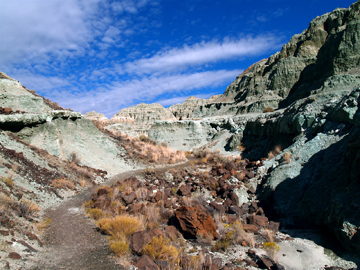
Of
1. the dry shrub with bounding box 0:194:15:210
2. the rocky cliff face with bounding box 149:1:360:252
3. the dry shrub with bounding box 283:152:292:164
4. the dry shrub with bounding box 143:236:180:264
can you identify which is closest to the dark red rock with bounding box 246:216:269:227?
the rocky cliff face with bounding box 149:1:360:252

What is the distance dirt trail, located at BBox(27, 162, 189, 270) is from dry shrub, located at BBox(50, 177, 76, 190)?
2185mm

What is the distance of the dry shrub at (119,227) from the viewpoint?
5.70 meters

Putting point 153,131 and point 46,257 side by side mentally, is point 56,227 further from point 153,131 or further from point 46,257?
point 153,131

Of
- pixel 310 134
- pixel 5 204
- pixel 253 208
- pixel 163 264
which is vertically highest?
pixel 310 134

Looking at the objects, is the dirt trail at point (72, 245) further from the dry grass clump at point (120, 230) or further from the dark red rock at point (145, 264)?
the dark red rock at point (145, 264)

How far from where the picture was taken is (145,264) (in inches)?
176

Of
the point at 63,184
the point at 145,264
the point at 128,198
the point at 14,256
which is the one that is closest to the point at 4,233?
the point at 14,256

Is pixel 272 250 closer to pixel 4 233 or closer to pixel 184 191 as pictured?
pixel 184 191

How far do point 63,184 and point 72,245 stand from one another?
5565 mm

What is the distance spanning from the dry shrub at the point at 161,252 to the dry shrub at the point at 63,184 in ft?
21.9

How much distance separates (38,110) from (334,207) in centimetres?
1747

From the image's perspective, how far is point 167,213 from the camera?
24.7 feet

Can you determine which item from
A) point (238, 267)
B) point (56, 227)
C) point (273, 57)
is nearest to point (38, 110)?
point (56, 227)

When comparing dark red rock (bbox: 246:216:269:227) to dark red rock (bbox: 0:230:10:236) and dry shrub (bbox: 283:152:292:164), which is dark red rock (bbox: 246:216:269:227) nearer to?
dry shrub (bbox: 283:152:292:164)
